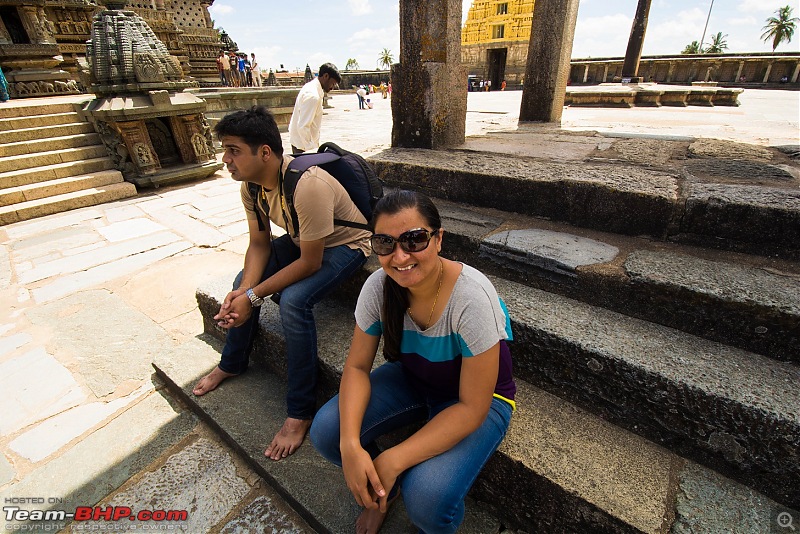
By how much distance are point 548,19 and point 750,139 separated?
2728 millimetres

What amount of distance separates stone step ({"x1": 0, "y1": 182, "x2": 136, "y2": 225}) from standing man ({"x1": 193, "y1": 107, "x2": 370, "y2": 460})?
514 centimetres

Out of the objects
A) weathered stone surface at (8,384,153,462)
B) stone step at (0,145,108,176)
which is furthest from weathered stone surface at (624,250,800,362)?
stone step at (0,145,108,176)

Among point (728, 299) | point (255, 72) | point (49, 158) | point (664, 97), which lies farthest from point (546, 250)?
point (255, 72)

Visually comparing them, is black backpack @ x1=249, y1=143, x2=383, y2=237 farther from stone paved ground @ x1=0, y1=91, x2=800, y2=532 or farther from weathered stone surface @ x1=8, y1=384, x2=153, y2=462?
weathered stone surface @ x1=8, y1=384, x2=153, y2=462

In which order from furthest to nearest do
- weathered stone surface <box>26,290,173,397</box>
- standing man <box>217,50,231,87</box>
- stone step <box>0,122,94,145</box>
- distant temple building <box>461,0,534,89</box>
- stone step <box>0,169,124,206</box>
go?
distant temple building <box>461,0,534,89</box>
standing man <box>217,50,231,87</box>
stone step <box>0,122,94,145</box>
stone step <box>0,169,124,206</box>
weathered stone surface <box>26,290,173,397</box>

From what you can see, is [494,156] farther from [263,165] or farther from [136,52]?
[136,52]

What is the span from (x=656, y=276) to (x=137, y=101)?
7.24 metres

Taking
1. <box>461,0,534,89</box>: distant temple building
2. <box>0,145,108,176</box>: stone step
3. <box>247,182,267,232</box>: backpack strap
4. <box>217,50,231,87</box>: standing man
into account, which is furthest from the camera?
<box>461,0,534,89</box>: distant temple building

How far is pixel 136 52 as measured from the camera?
597cm

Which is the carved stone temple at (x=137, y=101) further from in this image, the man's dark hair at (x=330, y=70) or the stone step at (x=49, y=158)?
the man's dark hair at (x=330, y=70)

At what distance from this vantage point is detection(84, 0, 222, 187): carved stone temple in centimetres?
582

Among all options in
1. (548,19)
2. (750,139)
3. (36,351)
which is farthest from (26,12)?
(750,139)

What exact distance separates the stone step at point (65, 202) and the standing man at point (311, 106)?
10.9 ft

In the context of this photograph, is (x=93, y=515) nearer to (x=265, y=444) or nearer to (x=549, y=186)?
(x=265, y=444)
